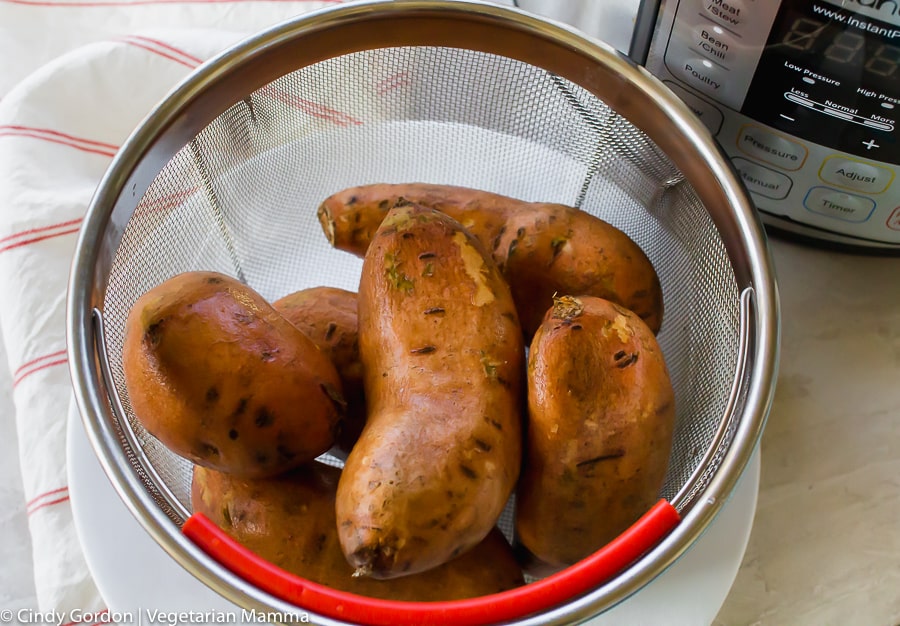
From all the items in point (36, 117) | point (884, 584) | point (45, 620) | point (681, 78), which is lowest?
point (45, 620)

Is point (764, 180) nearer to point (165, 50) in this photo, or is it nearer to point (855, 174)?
point (855, 174)

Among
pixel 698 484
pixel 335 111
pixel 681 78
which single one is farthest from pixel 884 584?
pixel 335 111

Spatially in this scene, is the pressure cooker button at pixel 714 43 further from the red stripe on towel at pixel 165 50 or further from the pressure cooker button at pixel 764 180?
the red stripe on towel at pixel 165 50

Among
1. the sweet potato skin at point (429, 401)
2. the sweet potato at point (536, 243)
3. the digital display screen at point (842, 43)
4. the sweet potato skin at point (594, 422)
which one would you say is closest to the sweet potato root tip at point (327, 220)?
the sweet potato at point (536, 243)

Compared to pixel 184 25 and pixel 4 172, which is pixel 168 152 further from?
pixel 184 25

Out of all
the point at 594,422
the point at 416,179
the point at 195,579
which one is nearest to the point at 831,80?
the point at 594,422

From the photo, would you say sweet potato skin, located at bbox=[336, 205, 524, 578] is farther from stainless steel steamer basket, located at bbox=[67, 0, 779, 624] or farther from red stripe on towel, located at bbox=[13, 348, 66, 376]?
red stripe on towel, located at bbox=[13, 348, 66, 376]
